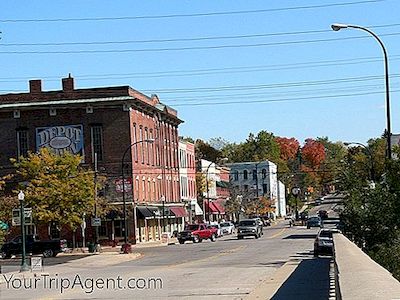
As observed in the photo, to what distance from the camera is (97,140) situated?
81625 mm

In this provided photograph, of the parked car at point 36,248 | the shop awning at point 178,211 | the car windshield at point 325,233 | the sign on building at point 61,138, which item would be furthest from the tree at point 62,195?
the shop awning at point 178,211

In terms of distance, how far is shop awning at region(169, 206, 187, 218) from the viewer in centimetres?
9769

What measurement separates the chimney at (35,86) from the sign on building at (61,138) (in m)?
4.19

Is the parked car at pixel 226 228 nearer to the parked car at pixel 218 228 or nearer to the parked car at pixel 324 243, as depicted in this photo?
the parked car at pixel 218 228

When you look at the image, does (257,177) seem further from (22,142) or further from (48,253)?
(48,253)

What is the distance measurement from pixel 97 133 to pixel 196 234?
524 inches

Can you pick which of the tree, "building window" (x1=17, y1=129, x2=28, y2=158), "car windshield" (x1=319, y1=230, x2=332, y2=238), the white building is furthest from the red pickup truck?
the white building

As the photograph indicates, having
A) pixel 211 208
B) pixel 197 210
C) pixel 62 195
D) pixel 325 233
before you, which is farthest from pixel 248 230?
pixel 211 208

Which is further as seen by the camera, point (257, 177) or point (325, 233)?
point (257, 177)

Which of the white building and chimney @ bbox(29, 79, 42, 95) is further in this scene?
the white building

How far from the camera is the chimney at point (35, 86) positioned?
84.4 meters

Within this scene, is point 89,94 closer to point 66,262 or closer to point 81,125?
point 81,125

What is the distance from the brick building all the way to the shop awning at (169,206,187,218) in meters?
10.5

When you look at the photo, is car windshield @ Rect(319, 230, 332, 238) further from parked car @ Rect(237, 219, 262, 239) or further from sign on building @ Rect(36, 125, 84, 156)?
sign on building @ Rect(36, 125, 84, 156)
